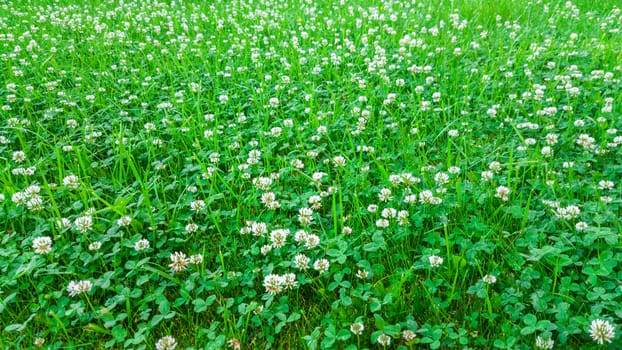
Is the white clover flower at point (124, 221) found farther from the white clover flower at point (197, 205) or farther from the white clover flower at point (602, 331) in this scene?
the white clover flower at point (602, 331)

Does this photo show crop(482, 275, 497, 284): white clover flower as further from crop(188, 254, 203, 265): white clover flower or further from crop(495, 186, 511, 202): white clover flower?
crop(188, 254, 203, 265): white clover flower

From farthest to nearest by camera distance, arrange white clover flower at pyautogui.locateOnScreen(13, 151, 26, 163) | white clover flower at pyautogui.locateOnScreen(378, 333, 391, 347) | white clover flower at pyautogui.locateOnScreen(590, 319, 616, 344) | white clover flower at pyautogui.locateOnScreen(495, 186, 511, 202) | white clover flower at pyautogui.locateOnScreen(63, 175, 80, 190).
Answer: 1. white clover flower at pyautogui.locateOnScreen(13, 151, 26, 163)
2. white clover flower at pyautogui.locateOnScreen(63, 175, 80, 190)
3. white clover flower at pyautogui.locateOnScreen(495, 186, 511, 202)
4. white clover flower at pyautogui.locateOnScreen(378, 333, 391, 347)
5. white clover flower at pyautogui.locateOnScreen(590, 319, 616, 344)

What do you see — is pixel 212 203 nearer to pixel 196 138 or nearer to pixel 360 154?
pixel 196 138

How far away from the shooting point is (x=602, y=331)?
6.29 feet

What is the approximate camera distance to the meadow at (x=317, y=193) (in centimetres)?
219

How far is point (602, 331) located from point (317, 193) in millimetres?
1539

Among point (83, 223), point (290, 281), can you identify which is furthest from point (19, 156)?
point (290, 281)

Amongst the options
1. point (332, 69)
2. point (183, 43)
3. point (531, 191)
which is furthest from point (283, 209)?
point (183, 43)

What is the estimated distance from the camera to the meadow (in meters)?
2.19

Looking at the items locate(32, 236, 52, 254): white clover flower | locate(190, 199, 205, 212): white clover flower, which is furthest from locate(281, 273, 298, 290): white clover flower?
locate(32, 236, 52, 254): white clover flower

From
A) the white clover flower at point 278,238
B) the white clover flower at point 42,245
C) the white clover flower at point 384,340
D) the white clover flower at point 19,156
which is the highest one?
the white clover flower at point 19,156

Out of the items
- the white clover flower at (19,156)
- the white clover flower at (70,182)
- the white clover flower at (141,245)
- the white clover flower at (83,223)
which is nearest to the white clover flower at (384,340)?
the white clover flower at (141,245)

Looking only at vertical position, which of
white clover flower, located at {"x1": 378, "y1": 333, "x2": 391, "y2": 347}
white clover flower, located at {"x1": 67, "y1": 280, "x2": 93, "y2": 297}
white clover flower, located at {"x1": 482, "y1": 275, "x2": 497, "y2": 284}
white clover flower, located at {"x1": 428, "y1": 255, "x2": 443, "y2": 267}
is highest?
white clover flower, located at {"x1": 67, "y1": 280, "x2": 93, "y2": 297}

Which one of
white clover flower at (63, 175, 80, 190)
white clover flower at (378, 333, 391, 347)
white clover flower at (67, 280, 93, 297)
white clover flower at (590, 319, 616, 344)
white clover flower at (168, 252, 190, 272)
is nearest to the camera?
white clover flower at (590, 319, 616, 344)
